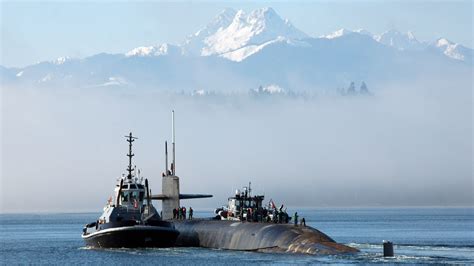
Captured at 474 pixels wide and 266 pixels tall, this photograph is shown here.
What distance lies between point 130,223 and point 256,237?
10.9 m

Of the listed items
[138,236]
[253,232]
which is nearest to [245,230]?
[253,232]

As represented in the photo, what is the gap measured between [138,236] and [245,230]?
860 cm

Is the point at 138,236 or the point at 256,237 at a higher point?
the point at 138,236

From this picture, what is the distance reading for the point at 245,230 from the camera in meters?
86.9

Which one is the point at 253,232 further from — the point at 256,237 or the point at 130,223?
the point at 130,223

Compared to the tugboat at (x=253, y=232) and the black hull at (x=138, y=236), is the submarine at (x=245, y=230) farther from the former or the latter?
the black hull at (x=138, y=236)

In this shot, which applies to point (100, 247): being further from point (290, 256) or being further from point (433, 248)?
point (433, 248)

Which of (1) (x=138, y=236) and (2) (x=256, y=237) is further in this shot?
(1) (x=138, y=236)

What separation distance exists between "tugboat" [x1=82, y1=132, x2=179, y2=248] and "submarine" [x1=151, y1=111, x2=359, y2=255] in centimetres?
400

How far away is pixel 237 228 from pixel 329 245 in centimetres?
1282

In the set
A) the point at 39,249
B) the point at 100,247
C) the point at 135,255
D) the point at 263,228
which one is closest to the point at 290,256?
the point at 263,228

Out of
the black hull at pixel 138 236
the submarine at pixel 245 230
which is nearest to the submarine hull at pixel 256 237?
the submarine at pixel 245 230

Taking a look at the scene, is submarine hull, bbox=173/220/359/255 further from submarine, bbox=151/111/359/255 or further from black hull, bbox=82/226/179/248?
black hull, bbox=82/226/179/248

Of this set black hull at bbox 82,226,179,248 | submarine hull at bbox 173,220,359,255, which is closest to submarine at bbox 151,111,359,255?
submarine hull at bbox 173,220,359,255
